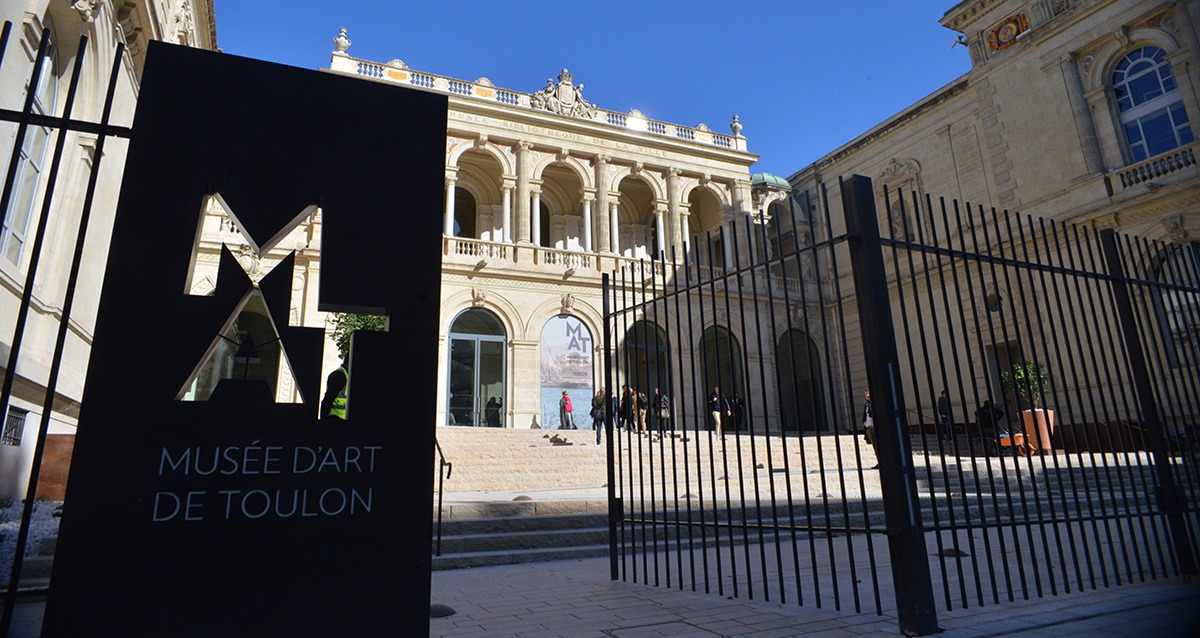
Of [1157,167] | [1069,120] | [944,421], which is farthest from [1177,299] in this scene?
[1069,120]

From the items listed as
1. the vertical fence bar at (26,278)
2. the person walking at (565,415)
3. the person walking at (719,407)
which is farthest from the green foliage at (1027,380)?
the person walking at (565,415)

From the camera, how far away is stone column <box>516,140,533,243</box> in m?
21.0

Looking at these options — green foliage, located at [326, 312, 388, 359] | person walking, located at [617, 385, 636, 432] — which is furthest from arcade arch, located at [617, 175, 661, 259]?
green foliage, located at [326, 312, 388, 359]

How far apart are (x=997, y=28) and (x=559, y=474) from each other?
63.7 feet

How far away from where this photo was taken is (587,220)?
22.3 metres

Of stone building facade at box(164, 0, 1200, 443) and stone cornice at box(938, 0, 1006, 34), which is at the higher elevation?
stone cornice at box(938, 0, 1006, 34)

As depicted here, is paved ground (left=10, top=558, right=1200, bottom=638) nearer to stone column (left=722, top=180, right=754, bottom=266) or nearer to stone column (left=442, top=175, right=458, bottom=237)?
stone column (left=442, top=175, right=458, bottom=237)

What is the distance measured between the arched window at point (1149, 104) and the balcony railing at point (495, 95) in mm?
11738

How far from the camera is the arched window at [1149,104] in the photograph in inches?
643

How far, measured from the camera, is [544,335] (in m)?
20.1

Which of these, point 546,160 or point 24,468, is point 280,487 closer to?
point 24,468

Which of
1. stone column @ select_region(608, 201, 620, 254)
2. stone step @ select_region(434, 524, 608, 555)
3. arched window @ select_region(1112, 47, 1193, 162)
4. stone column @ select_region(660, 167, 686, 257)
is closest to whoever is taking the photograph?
stone step @ select_region(434, 524, 608, 555)

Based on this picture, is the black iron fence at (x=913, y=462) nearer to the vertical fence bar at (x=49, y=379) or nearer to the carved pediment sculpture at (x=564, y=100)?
the vertical fence bar at (x=49, y=379)

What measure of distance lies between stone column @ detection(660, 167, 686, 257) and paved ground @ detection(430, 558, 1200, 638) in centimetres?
1912
